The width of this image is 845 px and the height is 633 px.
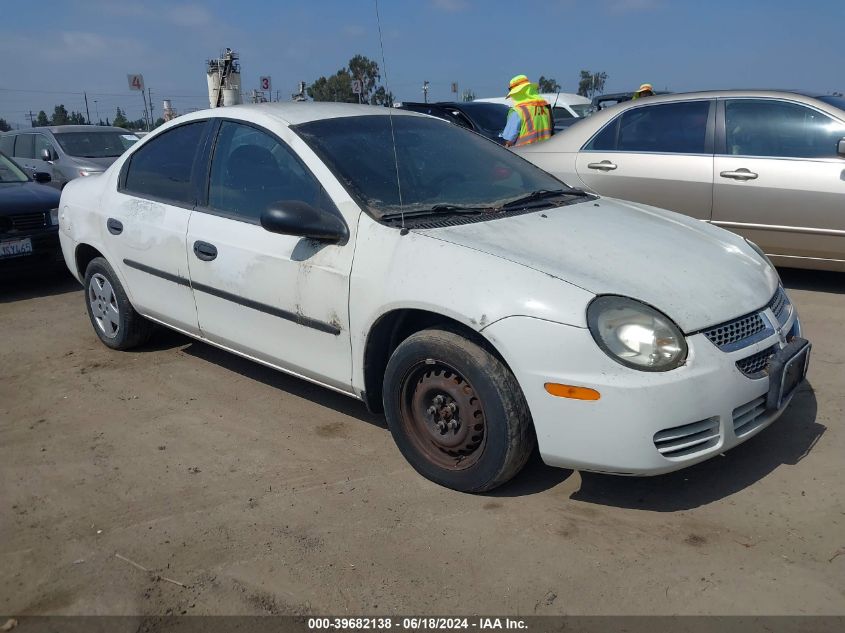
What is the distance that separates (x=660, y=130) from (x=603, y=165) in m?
0.52

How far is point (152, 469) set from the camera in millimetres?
3482

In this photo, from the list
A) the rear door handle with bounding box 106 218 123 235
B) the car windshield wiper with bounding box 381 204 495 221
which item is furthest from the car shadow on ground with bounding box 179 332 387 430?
the car windshield wiper with bounding box 381 204 495 221

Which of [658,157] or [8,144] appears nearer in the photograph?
[658,157]

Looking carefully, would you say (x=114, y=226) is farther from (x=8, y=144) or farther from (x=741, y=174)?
(x=8, y=144)

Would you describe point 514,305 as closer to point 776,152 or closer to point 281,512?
point 281,512

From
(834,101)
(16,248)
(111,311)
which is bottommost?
(111,311)

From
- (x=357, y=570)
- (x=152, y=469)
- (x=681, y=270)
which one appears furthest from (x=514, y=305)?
(x=152, y=469)

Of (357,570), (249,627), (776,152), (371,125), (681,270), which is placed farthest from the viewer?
(776,152)

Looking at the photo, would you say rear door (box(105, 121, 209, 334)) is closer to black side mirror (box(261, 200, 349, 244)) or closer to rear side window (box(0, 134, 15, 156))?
black side mirror (box(261, 200, 349, 244))

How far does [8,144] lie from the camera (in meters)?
12.9

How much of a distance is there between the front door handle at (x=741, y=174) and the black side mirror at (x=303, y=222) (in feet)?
12.1

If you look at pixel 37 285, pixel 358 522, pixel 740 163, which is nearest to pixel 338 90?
pixel 37 285

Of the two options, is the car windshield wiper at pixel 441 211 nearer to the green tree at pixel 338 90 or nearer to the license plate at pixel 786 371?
the license plate at pixel 786 371

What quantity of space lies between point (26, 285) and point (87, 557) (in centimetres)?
552
